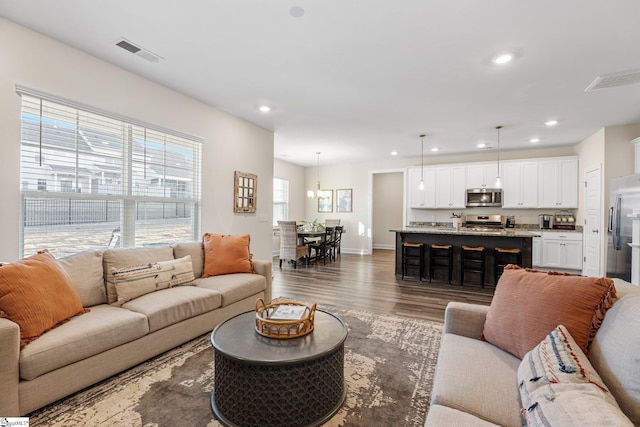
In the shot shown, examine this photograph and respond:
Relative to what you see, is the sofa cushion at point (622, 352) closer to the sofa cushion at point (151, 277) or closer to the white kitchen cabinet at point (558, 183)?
the sofa cushion at point (151, 277)

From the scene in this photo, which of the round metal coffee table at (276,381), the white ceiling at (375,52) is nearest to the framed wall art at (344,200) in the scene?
the white ceiling at (375,52)

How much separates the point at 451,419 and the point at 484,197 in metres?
6.94

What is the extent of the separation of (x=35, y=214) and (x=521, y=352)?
150 inches

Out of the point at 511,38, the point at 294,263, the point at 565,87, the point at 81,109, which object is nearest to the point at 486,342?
the point at 511,38

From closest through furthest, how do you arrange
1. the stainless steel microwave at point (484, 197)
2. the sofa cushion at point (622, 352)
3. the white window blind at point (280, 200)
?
the sofa cushion at point (622, 352) < the stainless steel microwave at point (484, 197) < the white window blind at point (280, 200)

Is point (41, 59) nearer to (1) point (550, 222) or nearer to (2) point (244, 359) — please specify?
(2) point (244, 359)

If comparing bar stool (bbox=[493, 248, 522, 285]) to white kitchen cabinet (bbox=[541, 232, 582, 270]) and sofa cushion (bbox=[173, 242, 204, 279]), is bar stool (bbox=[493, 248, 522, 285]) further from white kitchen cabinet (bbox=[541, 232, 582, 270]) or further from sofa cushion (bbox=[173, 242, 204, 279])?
sofa cushion (bbox=[173, 242, 204, 279])

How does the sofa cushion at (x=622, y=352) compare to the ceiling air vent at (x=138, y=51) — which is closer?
the sofa cushion at (x=622, y=352)

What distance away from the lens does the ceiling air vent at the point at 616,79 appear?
3.18 m

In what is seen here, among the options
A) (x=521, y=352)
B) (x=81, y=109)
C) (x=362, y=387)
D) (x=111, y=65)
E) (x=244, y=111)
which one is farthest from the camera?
(x=244, y=111)

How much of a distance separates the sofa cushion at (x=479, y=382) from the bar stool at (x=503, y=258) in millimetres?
3821

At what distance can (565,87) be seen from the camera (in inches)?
140

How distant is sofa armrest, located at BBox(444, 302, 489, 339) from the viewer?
1.92 metres

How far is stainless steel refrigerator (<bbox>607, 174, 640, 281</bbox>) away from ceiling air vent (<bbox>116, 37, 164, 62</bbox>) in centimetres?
616
